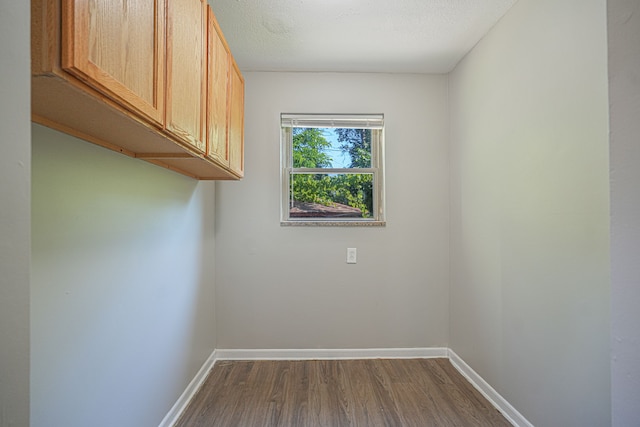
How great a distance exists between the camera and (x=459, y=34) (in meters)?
2.03

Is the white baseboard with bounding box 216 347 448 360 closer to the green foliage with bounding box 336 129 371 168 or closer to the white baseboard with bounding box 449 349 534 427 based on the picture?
the white baseboard with bounding box 449 349 534 427

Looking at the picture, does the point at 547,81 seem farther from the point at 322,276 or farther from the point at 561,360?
the point at 322,276

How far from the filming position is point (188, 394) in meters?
1.95

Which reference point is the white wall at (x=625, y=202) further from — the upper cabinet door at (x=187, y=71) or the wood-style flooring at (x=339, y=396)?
the wood-style flooring at (x=339, y=396)

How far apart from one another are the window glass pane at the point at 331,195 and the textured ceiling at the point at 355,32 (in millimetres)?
894

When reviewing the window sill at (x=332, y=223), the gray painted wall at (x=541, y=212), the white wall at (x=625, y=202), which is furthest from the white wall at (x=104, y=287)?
the gray painted wall at (x=541, y=212)

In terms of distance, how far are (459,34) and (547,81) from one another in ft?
2.61

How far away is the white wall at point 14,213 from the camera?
0.41 metres

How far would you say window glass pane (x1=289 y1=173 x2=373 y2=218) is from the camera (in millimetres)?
2611

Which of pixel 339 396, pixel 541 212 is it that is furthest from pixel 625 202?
pixel 339 396

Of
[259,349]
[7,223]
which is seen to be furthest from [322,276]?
[7,223]

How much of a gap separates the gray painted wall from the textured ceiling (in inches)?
8.2

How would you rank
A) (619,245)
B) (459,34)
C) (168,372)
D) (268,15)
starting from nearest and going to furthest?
(619,245)
(168,372)
(268,15)
(459,34)

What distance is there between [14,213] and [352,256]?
2.26m
